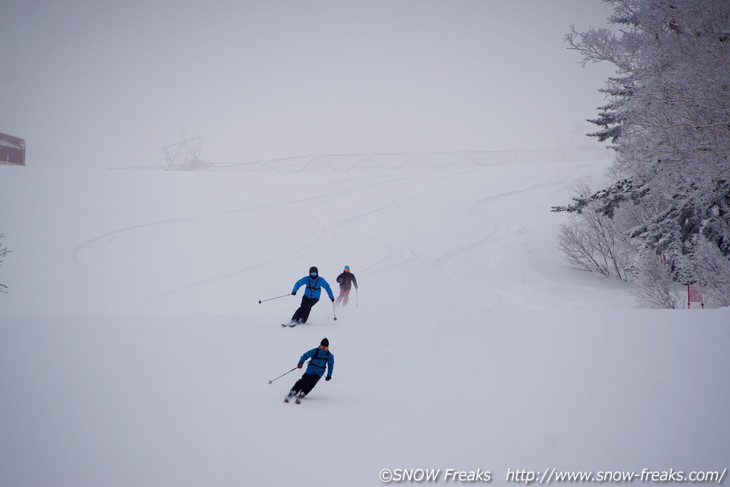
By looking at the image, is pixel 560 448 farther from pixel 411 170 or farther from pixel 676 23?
pixel 411 170

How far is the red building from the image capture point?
3866cm

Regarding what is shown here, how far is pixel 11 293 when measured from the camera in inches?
677

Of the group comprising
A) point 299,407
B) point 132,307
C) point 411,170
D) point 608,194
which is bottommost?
point 132,307

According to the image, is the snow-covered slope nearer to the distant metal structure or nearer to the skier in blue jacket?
the skier in blue jacket

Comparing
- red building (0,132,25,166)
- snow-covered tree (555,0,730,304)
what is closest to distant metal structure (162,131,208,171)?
red building (0,132,25,166)

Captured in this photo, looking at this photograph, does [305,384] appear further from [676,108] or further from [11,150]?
[11,150]

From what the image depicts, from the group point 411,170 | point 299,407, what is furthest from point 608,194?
point 411,170

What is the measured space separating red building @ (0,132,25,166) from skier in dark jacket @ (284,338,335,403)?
146ft

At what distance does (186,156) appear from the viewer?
59719 millimetres

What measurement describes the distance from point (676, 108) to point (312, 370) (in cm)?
888

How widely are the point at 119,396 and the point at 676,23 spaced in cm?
1239

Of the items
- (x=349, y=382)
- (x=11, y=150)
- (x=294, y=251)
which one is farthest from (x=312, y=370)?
(x=11, y=150)

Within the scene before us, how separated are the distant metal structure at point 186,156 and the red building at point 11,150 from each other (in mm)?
15998

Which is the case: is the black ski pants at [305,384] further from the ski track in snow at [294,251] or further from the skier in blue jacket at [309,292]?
the ski track in snow at [294,251]
